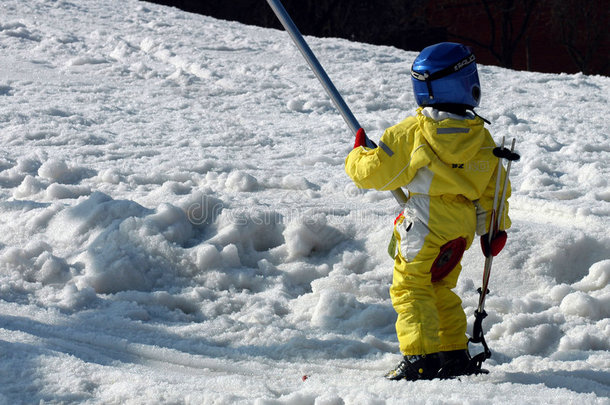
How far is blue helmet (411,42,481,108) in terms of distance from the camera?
9.46ft

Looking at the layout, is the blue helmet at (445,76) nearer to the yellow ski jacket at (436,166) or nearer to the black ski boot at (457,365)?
the yellow ski jacket at (436,166)

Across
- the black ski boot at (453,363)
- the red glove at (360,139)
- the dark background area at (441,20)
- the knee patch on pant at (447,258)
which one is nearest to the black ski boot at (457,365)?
the black ski boot at (453,363)

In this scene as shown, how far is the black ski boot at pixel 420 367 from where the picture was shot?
284 cm

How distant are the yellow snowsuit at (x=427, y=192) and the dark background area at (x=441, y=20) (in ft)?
48.6

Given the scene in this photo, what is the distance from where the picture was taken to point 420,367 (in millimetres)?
2840

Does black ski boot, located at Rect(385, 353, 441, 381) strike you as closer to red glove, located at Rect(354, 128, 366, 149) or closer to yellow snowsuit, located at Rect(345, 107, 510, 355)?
yellow snowsuit, located at Rect(345, 107, 510, 355)

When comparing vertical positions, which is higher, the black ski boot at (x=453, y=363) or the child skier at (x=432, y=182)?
the child skier at (x=432, y=182)

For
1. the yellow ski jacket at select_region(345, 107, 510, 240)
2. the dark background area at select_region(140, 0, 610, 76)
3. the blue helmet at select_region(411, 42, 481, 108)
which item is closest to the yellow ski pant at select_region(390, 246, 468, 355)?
the yellow ski jacket at select_region(345, 107, 510, 240)

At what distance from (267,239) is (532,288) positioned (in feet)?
4.92

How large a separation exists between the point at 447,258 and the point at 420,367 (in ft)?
1.45

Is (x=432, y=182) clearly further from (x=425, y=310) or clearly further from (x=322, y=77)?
(x=322, y=77)

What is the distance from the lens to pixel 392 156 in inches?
112

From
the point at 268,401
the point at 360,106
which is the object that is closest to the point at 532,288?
the point at 268,401

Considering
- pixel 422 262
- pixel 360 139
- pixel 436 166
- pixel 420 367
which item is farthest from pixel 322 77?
pixel 420 367
